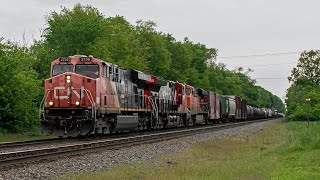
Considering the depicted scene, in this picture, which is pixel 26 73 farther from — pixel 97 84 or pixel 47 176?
pixel 47 176

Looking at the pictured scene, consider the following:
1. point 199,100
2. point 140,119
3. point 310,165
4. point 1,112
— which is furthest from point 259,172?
point 199,100

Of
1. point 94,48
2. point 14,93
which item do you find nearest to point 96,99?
point 14,93

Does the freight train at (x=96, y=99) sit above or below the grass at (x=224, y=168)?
above

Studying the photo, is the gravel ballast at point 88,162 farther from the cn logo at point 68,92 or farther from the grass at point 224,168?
the cn logo at point 68,92

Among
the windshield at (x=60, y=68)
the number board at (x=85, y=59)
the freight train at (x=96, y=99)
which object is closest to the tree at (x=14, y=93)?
the windshield at (x=60, y=68)

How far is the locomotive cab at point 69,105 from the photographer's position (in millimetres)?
A: 18938

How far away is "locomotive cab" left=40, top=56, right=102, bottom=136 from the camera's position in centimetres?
1894

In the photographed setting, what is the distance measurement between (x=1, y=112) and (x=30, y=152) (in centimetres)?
1371

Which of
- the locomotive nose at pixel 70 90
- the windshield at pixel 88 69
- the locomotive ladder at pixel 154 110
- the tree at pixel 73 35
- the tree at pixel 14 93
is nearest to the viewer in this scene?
the locomotive nose at pixel 70 90

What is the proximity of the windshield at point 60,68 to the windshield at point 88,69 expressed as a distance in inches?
15.7

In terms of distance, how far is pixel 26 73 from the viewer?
1147 inches

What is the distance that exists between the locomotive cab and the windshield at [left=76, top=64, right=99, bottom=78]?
17cm

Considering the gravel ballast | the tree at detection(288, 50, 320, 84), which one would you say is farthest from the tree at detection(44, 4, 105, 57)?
the tree at detection(288, 50, 320, 84)

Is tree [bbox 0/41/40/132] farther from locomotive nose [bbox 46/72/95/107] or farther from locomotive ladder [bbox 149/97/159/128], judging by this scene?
locomotive ladder [bbox 149/97/159/128]
